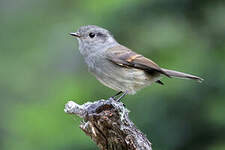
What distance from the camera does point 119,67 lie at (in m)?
7.65

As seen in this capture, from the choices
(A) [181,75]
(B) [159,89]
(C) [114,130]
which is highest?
(A) [181,75]

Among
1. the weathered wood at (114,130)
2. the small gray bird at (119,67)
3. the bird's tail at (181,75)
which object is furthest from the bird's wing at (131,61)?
the weathered wood at (114,130)

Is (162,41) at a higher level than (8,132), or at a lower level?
higher

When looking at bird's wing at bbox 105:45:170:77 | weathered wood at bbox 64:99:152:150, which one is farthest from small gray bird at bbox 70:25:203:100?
weathered wood at bbox 64:99:152:150

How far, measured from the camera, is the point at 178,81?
26.5 ft

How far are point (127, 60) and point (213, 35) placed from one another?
170 cm

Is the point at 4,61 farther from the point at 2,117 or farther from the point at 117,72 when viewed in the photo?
the point at 117,72

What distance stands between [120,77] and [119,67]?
0.19 m

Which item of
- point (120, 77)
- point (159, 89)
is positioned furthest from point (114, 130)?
point (159, 89)

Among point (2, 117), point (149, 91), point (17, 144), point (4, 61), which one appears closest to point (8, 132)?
point (17, 144)

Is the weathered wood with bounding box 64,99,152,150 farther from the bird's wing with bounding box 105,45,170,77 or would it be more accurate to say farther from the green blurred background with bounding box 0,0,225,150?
the green blurred background with bounding box 0,0,225,150

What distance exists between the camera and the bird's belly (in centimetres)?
752

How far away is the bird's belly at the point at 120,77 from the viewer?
24.7ft

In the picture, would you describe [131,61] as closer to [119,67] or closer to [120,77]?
[119,67]
